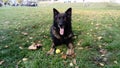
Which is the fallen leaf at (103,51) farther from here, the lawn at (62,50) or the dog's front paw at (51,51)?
the dog's front paw at (51,51)

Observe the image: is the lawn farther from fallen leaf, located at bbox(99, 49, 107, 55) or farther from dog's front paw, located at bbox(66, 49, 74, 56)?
dog's front paw, located at bbox(66, 49, 74, 56)

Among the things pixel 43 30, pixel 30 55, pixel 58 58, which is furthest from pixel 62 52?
pixel 43 30

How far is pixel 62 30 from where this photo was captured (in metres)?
4.91

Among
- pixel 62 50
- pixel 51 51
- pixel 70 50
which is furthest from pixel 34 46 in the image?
pixel 70 50

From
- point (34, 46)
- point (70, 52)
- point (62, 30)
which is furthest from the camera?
point (34, 46)

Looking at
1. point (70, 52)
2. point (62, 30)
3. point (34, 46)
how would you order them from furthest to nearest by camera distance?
point (34, 46)
point (62, 30)
point (70, 52)

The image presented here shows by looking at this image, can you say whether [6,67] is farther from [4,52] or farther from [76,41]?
[76,41]

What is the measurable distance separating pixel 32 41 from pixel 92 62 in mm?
1961

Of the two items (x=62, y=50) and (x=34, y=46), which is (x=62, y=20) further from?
(x=34, y=46)

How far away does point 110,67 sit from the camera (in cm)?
415

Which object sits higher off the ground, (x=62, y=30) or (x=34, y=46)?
(x=62, y=30)

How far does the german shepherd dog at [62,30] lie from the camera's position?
4812mm

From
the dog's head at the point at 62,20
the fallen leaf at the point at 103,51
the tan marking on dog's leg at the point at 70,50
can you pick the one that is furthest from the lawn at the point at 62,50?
the dog's head at the point at 62,20

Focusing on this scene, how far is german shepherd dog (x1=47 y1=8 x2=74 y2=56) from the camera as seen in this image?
4812 mm
